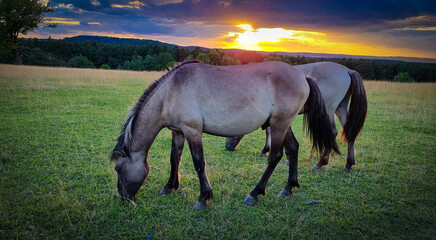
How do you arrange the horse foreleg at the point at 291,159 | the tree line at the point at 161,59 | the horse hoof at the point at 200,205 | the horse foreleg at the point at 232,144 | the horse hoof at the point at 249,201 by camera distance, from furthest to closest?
the tree line at the point at 161,59, the horse foreleg at the point at 232,144, the horse foreleg at the point at 291,159, the horse hoof at the point at 249,201, the horse hoof at the point at 200,205

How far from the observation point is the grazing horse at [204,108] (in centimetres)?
357

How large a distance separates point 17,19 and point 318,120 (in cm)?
3872

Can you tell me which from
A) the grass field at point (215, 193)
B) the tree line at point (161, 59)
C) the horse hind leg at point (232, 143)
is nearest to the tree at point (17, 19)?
the tree line at point (161, 59)

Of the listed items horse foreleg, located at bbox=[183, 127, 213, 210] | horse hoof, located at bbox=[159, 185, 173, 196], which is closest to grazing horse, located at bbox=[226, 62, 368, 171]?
horse foreleg, located at bbox=[183, 127, 213, 210]

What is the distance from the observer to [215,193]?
4.18 meters

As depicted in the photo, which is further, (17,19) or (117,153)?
(17,19)

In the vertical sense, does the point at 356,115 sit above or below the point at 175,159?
above

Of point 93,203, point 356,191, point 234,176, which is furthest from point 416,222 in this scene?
point 93,203

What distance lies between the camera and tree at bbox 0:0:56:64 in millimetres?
28938

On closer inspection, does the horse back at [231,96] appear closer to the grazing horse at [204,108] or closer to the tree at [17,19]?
the grazing horse at [204,108]

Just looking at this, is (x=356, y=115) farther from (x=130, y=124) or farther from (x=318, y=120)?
(x=130, y=124)

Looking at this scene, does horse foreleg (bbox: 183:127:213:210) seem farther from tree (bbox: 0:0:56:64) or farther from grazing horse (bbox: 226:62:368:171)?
tree (bbox: 0:0:56:64)

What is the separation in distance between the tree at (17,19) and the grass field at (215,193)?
30.0m

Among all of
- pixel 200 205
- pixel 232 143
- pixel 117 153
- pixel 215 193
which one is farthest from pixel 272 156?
pixel 232 143
